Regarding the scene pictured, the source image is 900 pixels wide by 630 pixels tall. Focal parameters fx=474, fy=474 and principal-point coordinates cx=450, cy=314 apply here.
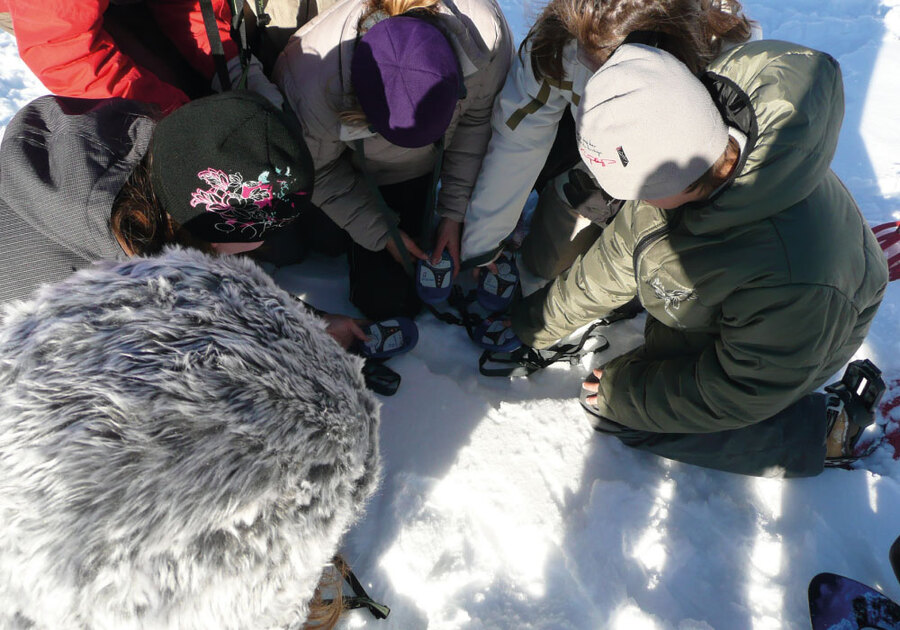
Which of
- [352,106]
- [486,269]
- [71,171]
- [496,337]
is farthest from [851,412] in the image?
[71,171]

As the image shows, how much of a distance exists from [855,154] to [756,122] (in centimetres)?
231

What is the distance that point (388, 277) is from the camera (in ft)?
6.71

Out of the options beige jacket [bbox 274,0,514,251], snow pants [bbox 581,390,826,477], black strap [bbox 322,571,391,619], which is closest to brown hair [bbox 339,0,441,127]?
beige jacket [bbox 274,0,514,251]

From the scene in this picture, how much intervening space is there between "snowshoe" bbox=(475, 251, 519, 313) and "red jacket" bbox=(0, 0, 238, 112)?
1277 millimetres

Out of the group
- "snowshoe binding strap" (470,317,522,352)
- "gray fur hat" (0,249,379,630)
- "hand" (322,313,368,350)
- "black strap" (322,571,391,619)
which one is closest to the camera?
"gray fur hat" (0,249,379,630)

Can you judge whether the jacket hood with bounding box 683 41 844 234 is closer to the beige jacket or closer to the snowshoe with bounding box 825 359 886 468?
the beige jacket

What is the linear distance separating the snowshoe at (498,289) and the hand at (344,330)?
568 mm

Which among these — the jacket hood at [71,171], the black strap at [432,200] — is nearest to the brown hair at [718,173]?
the black strap at [432,200]

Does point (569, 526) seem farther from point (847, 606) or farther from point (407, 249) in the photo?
point (407, 249)

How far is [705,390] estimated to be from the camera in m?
1.36

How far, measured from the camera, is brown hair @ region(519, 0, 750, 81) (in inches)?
48.8

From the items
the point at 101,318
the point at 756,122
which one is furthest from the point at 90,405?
the point at 756,122

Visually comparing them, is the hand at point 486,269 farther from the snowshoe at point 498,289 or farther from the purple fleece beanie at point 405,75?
the purple fleece beanie at point 405,75

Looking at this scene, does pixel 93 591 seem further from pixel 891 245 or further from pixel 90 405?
Result: pixel 891 245
